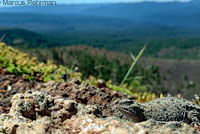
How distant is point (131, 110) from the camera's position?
2385 millimetres

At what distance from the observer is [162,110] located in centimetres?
260

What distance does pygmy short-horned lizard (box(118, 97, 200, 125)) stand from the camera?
2.39 m

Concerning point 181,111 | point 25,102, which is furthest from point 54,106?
point 181,111

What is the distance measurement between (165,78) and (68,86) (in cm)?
8044

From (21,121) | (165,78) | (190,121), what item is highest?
(21,121)

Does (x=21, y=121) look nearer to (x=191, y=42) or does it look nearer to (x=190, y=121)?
(x=190, y=121)

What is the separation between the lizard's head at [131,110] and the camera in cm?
237

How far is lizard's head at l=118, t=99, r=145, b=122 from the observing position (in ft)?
7.77

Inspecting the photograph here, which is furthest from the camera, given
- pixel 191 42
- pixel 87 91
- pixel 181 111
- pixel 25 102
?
pixel 191 42

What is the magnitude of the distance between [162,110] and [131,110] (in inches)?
15.2

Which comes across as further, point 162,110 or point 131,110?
point 162,110

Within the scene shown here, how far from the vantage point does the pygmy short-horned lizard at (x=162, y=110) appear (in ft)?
7.86

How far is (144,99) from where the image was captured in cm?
433

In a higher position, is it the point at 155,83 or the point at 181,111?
the point at 181,111
